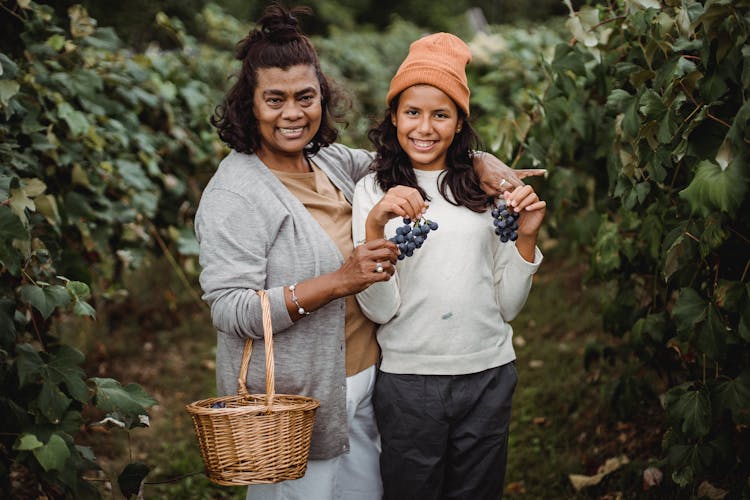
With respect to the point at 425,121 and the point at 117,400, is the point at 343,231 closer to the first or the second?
the point at 425,121

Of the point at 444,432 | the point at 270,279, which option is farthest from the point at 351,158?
the point at 444,432

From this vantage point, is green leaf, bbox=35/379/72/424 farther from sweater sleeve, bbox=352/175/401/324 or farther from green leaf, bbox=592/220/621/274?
green leaf, bbox=592/220/621/274

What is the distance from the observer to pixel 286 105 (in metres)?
2.25

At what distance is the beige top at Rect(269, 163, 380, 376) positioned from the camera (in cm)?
233

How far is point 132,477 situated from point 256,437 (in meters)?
0.53

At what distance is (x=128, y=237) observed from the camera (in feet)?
11.8

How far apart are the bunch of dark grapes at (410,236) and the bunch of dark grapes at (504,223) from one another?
0.63 ft

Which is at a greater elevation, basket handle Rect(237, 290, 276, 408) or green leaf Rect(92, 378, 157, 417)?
basket handle Rect(237, 290, 276, 408)

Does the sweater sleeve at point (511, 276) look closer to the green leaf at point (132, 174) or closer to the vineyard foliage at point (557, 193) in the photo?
the vineyard foliage at point (557, 193)

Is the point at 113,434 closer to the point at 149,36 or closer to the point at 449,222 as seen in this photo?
the point at 449,222

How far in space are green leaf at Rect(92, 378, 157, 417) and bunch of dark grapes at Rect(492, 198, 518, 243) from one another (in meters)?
1.08

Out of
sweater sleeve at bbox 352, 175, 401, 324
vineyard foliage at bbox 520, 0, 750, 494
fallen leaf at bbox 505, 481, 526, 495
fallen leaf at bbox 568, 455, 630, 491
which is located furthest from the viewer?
fallen leaf at bbox 505, 481, 526, 495

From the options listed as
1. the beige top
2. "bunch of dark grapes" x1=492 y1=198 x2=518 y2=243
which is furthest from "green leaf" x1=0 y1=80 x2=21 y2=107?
"bunch of dark grapes" x1=492 y1=198 x2=518 y2=243

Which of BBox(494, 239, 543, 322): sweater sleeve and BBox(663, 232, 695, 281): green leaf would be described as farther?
BBox(494, 239, 543, 322): sweater sleeve
